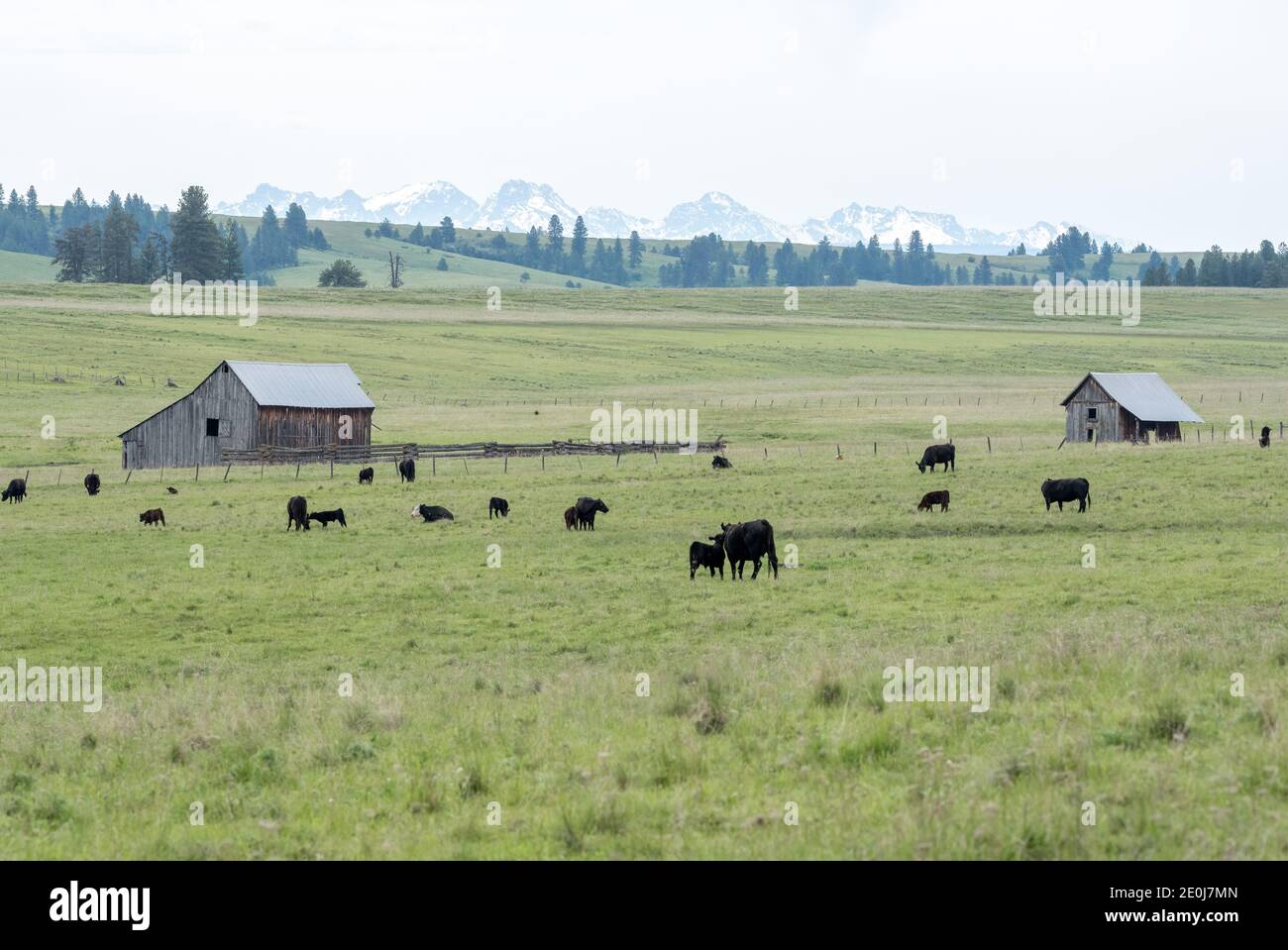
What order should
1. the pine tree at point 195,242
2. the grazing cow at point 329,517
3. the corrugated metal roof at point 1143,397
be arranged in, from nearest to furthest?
the grazing cow at point 329,517 < the corrugated metal roof at point 1143,397 < the pine tree at point 195,242

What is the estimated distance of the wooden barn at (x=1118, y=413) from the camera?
66125 mm

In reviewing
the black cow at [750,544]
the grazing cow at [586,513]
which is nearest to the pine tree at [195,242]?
the grazing cow at [586,513]

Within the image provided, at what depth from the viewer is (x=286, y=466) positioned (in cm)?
5800

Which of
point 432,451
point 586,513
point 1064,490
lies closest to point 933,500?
point 1064,490

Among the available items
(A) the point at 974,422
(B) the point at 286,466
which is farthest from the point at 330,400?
(A) the point at 974,422

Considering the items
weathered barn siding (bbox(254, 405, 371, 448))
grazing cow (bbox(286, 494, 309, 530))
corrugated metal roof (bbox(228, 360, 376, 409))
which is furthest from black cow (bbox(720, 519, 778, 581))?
corrugated metal roof (bbox(228, 360, 376, 409))

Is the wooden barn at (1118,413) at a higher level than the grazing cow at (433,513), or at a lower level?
higher

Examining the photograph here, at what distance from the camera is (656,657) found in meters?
18.4

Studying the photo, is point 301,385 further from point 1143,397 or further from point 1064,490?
point 1143,397

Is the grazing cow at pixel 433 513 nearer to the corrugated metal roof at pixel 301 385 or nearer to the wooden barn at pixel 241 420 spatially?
the wooden barn at pixel 241 420

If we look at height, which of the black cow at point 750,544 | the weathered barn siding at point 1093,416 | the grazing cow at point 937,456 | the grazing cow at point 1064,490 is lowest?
the black cow at point 750,544

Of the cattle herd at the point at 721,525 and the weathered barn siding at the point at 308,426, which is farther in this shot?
the weathered barn siding at the point at 308,426

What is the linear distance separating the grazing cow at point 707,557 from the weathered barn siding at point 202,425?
4228cm
